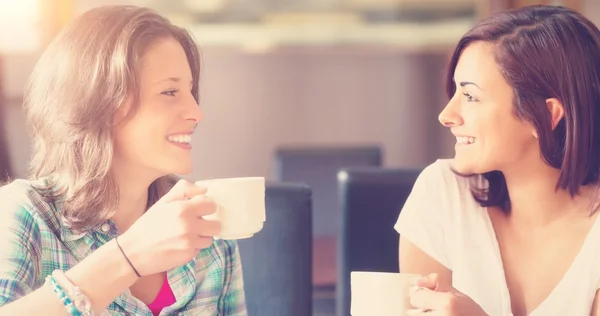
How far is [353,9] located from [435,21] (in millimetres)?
444

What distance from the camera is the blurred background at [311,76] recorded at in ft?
13.1

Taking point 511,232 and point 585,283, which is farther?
point 511,232

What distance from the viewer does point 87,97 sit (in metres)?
1.27

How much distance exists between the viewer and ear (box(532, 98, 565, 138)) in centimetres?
141

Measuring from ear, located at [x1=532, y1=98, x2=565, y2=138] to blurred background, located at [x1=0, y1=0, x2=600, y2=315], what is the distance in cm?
258

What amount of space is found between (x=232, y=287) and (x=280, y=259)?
152 mm

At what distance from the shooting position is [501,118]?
141cm

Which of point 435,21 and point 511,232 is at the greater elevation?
point 435,21

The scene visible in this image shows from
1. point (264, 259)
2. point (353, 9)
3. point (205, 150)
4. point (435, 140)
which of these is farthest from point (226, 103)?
point (264, 259)

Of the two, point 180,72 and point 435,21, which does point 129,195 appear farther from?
point 435,21

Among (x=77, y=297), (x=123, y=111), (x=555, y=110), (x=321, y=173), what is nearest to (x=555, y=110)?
(x=555, y=110)

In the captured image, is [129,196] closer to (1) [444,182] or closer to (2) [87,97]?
(2) [87,97]

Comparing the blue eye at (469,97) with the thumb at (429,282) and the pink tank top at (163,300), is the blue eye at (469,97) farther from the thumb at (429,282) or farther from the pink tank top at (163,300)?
the pink tank top at (163,300)

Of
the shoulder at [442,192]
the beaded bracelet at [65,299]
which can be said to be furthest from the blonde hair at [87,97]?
the shoulder at [442,192]
